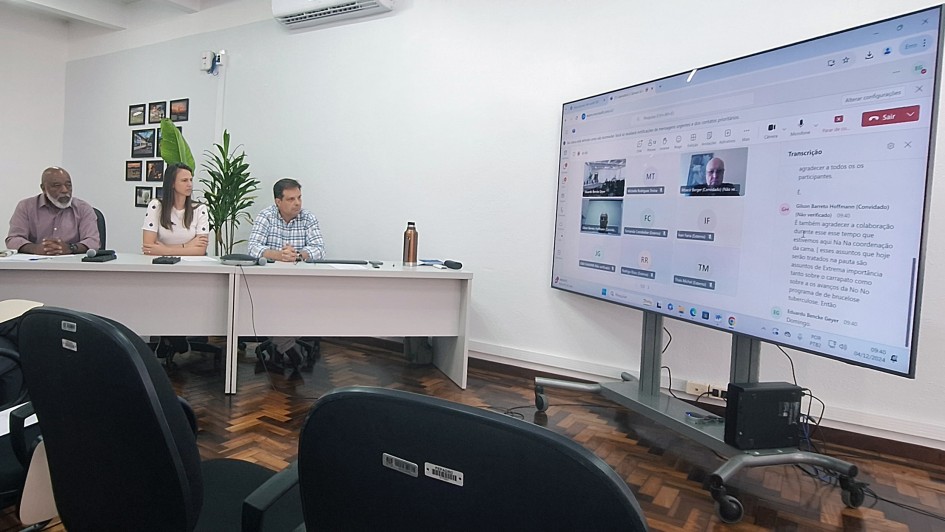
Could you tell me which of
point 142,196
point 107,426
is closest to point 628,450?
point 107,426

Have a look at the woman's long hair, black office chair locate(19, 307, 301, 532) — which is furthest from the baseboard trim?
the woman's long hair

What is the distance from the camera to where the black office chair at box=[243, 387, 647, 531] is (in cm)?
54

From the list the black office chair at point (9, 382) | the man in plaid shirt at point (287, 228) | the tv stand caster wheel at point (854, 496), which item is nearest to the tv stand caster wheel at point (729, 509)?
the tv stand caster wheel at point (854, 496)

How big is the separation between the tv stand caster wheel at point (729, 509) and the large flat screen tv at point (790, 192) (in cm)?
59

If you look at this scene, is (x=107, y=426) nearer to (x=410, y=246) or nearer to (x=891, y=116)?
(x=891, y=116)

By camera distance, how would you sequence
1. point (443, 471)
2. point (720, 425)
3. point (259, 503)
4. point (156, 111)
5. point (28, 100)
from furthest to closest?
1. point (28, 100)
2. point (156, 111)
3. point (720, 425)
4. point (259, 503)
5. point (443, 471)

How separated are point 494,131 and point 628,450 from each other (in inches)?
87.9

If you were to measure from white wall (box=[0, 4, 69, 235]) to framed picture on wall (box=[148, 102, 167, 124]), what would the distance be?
1.35 m

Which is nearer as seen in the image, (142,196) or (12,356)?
(12,356)

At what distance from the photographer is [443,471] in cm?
60

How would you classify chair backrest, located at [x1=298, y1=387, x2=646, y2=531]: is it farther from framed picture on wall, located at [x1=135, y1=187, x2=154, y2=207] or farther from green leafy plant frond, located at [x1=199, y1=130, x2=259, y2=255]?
framed picture on wall, located at [x1=135, y1=187, x2=154, y2=207]

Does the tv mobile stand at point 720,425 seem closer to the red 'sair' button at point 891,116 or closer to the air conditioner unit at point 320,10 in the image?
the red 'sair' button at point 891,116

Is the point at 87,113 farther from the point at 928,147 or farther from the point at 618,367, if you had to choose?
the point at 928,147

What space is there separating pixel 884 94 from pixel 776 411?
1158 millimetres
